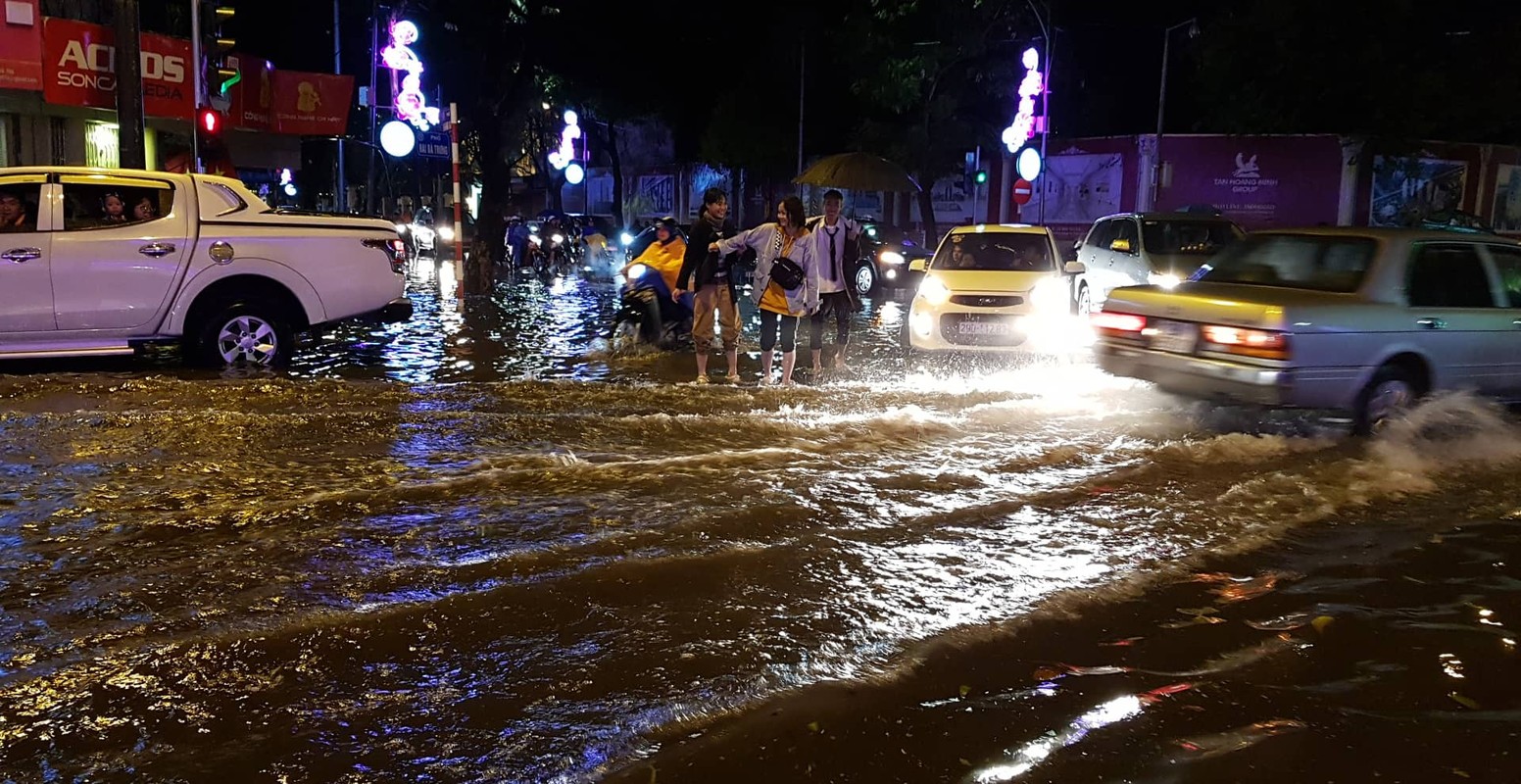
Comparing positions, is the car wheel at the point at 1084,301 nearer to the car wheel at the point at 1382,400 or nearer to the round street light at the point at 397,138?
the car wheel at the point at 1382,400

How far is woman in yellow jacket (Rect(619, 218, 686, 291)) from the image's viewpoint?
1220 cm

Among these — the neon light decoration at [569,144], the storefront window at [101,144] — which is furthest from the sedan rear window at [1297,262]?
the neon light decoration at [569,144]

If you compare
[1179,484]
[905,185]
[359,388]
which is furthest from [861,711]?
[905,185]

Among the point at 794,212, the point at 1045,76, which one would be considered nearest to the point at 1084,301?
the point at 794,212

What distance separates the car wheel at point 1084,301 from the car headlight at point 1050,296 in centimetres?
453

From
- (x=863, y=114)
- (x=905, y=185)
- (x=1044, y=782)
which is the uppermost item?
(x=863, y=114)

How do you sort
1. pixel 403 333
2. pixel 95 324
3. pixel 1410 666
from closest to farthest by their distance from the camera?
pixel 1410 666, pixel 95 324, pixel 403 333

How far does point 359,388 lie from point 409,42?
2242cm

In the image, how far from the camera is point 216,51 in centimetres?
1659

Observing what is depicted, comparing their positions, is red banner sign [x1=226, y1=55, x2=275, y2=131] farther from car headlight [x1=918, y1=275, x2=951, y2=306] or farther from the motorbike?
car headlight [x1=918, y1=275, x2=951, y2=306]

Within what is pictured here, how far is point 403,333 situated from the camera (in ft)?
45.9

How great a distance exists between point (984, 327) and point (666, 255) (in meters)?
3.50

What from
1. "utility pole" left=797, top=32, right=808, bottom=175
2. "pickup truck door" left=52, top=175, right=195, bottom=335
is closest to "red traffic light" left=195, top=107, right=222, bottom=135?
"pickup truck door" left=52, top=175, right=195, bottom=335

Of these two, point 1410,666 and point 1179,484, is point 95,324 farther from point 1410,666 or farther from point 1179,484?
point 1410,666
